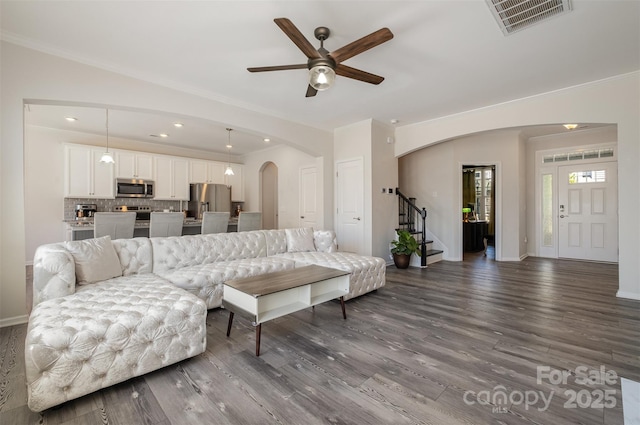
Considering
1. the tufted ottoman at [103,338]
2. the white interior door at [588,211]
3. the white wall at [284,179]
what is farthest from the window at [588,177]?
the tufted ottoman at [103,338]

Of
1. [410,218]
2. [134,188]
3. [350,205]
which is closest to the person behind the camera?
[350,205]

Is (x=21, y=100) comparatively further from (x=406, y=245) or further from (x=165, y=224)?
(x=406, y=245)

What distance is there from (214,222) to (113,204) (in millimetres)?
3233

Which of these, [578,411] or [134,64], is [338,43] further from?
[578,411]

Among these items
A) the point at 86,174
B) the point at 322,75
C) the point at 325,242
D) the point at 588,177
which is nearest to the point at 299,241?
the point at 325,242

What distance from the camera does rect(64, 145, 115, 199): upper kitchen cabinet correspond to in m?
5.56

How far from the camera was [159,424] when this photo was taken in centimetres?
153

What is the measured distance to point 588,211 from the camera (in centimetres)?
612

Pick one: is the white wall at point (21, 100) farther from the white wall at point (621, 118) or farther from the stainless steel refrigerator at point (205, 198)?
the white wall at point (621, 118)

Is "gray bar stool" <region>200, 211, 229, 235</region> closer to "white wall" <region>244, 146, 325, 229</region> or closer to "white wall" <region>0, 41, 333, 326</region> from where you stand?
"white wall" <region>0, 41, 333, 326</region>

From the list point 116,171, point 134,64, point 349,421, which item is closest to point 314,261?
point 349,421

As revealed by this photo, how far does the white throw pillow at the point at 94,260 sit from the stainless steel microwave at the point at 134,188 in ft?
12.6

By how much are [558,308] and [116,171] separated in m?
7.97

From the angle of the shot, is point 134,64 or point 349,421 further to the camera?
point 134,64
